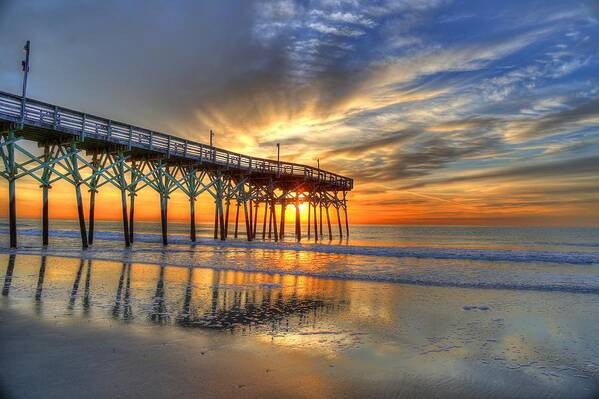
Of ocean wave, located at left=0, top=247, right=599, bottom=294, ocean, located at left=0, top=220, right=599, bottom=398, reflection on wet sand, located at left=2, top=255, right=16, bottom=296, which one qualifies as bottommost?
ocean wave, located at left=0, top=247, right=599, bottom=294

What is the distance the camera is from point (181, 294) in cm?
882

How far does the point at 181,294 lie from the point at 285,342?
13.9ft

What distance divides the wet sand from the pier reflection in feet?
0.16

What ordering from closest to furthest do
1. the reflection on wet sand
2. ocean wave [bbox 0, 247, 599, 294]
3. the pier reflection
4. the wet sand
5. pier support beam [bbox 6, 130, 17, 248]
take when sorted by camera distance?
1. the wet sand
2. the pier reflection
3. the reflection on wet sand
4. ocean wave [bbox 0, 247, 599, 294]
5. pier support beam [bbox 6, 130, 17, 248]

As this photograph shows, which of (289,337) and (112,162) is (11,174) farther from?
(289,337)

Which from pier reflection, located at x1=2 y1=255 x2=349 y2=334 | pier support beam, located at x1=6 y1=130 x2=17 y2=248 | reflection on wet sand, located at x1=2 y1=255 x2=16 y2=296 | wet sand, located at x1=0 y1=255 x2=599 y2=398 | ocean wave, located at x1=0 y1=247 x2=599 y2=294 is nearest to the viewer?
wet sand, located at x1=0 y1=255 x2=599 y2=398

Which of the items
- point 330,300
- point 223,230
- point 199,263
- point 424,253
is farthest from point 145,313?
point 223,230

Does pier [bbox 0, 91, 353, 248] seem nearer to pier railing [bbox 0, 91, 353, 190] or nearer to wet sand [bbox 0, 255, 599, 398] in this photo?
pier railing [bbox 0, 91, 353, 190]

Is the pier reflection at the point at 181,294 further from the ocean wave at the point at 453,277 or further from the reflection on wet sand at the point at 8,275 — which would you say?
the ocean wave at the point at 453,277

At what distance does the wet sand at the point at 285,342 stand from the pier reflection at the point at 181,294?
48 millimetres

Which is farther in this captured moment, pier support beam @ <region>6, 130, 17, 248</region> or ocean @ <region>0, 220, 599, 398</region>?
pier support beam @ <region>6, 130, 17, 248</region>

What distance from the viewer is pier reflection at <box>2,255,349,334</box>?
265 inches

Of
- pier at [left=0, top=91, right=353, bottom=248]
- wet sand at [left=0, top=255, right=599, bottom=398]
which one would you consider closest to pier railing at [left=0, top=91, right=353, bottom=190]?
pier at [left=0, top=91, right=353, bottom=248]

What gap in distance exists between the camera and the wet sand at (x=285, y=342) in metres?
3.99
